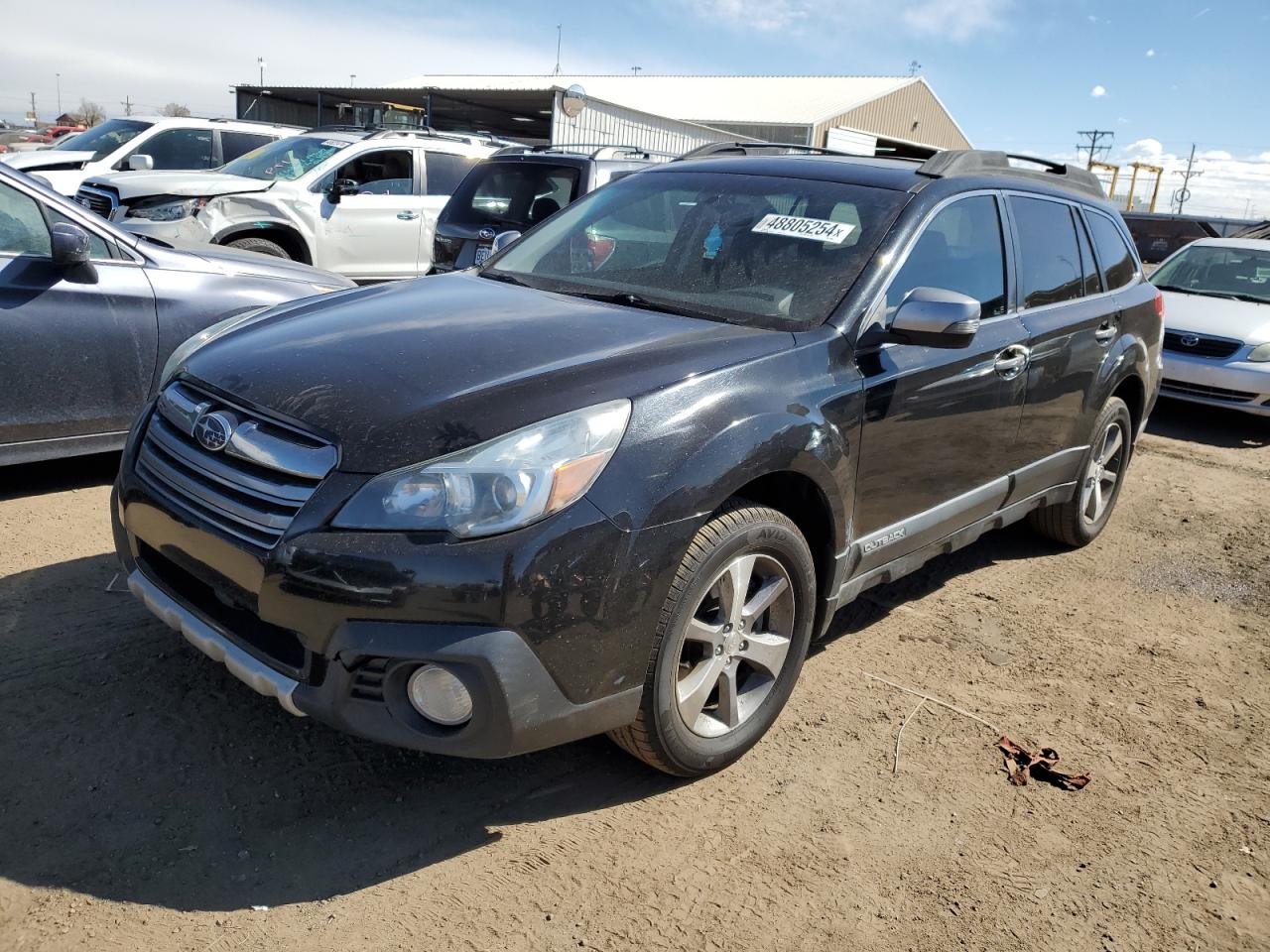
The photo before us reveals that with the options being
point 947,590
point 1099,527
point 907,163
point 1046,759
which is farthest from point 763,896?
point 1099,527

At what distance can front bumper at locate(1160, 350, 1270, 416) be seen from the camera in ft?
27.4

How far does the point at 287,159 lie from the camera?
30.9 feet

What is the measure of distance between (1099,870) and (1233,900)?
1.10ft

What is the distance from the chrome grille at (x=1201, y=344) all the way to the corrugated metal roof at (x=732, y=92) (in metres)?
27.9

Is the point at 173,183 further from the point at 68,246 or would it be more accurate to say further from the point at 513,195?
the point at 68,246

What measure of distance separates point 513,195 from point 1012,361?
16.2 feet

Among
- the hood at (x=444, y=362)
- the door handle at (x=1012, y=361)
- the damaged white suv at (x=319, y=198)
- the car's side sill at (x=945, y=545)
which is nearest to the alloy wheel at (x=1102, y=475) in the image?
the car's side sill at (x=945, y=545)

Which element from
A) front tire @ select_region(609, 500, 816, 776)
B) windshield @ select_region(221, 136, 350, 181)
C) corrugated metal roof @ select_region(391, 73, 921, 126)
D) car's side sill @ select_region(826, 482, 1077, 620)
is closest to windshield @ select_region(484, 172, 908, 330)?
front tire @ select_region(609, 500, 816, 776)

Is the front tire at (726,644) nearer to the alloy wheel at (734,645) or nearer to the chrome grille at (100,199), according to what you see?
the alloy wheel at (734,645)

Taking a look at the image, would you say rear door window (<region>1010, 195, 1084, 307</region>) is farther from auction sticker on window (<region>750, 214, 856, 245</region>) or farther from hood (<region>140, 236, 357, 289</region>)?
hood (<region>140, 236, 357, 289</region>)

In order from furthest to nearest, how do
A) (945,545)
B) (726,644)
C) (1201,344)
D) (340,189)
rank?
(340,189) → (1201,344) → (945,545) → (726,644)

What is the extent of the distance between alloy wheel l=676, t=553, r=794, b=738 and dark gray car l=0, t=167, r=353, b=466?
257 centimetres

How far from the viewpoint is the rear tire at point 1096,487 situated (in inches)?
190

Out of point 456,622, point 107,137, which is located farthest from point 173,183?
point 456,622
